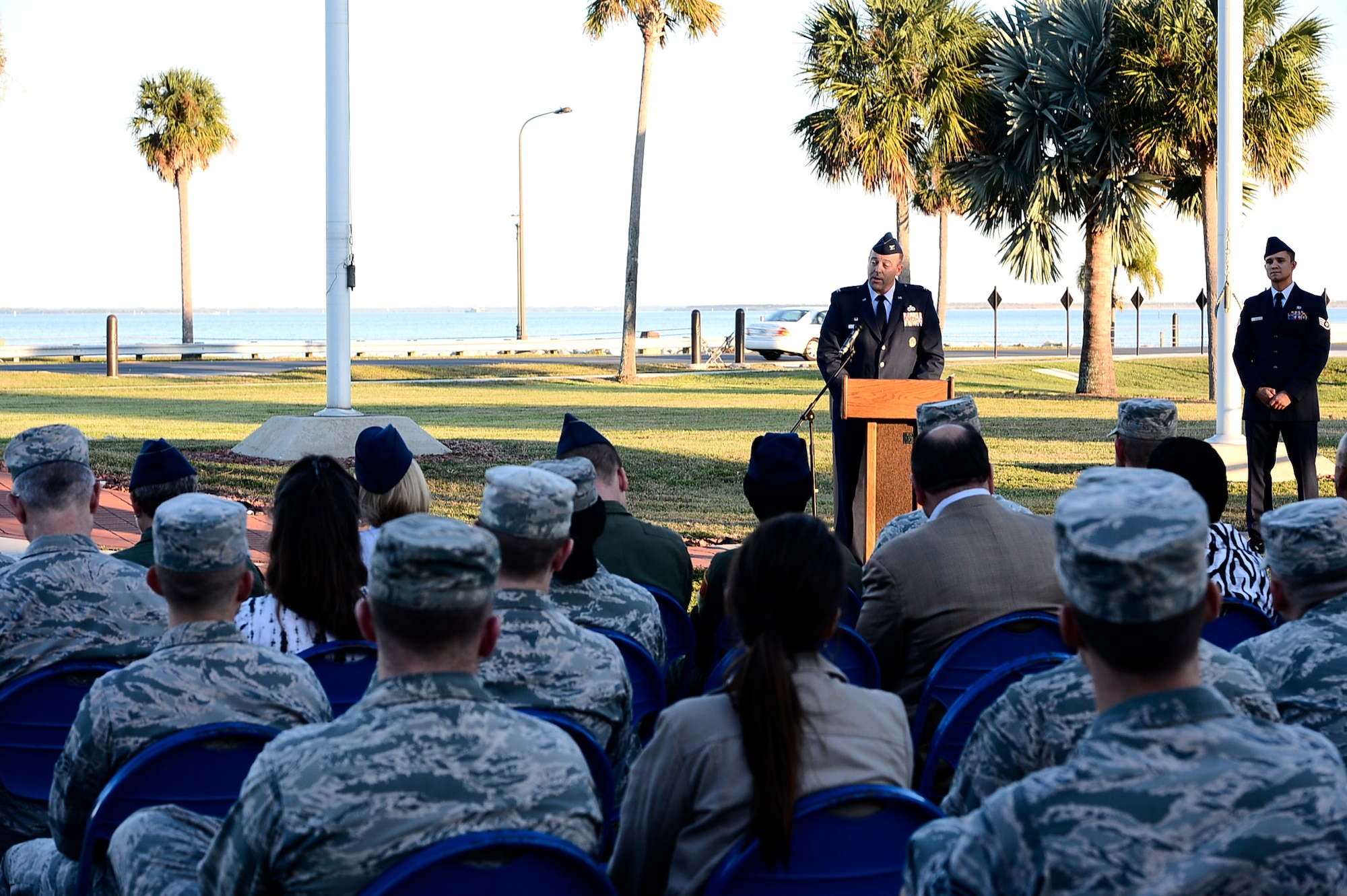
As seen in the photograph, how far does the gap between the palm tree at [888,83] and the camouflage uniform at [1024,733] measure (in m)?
26.0

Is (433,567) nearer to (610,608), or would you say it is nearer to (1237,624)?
(610,608)

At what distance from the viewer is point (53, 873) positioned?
9.15ft

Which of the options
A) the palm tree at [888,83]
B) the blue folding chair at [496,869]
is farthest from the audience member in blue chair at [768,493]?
the palm tree at [888,83]

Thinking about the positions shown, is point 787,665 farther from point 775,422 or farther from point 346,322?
point 775,422

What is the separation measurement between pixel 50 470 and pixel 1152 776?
3.24 metres

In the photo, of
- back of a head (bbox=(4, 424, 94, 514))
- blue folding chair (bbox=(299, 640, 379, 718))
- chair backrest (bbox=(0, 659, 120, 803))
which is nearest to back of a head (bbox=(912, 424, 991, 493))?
blue folding chair (bbox=(299, 640, 379, 718))

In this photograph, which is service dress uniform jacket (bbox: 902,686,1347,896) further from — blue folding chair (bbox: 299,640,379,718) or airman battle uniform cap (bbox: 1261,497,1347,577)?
blue folding chair (bbox: 299,640,379,718)

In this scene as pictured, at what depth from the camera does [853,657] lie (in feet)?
11.1

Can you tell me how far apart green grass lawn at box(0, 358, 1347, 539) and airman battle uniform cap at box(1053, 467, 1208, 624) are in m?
7.52

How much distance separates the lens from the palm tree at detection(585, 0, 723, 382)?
29.3 meters

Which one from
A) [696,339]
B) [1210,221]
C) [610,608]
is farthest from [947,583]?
[696,339]

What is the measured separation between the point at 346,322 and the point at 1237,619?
10327mm

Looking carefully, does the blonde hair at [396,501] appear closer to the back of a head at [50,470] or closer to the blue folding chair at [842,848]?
the back of a head at [50,470]

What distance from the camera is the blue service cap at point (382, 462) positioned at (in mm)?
4645
